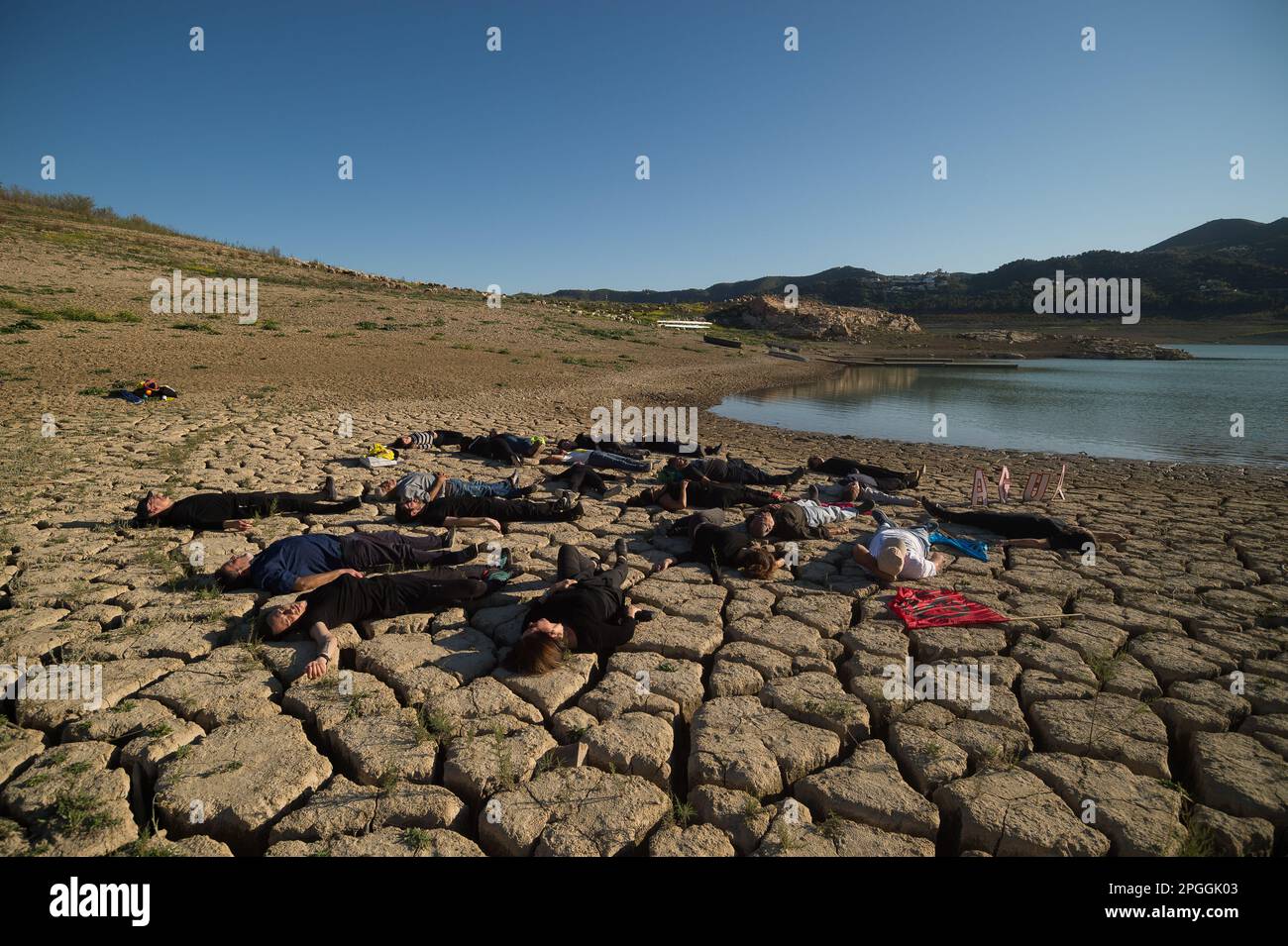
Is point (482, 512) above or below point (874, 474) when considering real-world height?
below

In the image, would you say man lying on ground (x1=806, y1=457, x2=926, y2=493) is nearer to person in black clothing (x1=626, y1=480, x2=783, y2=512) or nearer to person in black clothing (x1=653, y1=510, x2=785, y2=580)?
person in black clothing (x1=626, y1=480, x2=783, y2=512)

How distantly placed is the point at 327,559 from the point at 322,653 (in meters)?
1.25

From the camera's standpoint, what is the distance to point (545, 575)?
4773 millimetres

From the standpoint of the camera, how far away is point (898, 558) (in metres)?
4.54

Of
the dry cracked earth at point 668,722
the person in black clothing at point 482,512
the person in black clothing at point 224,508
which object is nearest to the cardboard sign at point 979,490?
the dry cracked earth at point 668,722

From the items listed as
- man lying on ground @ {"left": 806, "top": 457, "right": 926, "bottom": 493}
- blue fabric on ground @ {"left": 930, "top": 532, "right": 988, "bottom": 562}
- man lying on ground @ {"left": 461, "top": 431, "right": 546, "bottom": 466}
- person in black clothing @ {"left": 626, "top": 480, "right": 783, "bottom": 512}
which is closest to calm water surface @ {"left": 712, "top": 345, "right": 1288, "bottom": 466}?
man lying on ground @ {"left": 806, "top": 457, "right": 926, "bottom": 493}

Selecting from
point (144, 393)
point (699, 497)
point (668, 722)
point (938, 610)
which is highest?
point (144, 393)

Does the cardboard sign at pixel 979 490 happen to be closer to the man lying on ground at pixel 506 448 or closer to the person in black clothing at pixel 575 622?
the person in black clothing at pixel 575 622

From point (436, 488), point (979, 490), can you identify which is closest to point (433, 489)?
point (436, 488)

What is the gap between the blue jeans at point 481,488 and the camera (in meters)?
6.38

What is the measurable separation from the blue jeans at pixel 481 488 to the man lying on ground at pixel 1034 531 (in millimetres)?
4607

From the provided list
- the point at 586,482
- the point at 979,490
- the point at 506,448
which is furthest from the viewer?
the point at 506,448

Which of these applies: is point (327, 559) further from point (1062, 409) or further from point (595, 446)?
point (1062, 409)

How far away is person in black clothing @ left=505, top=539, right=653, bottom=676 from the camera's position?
3357mm
